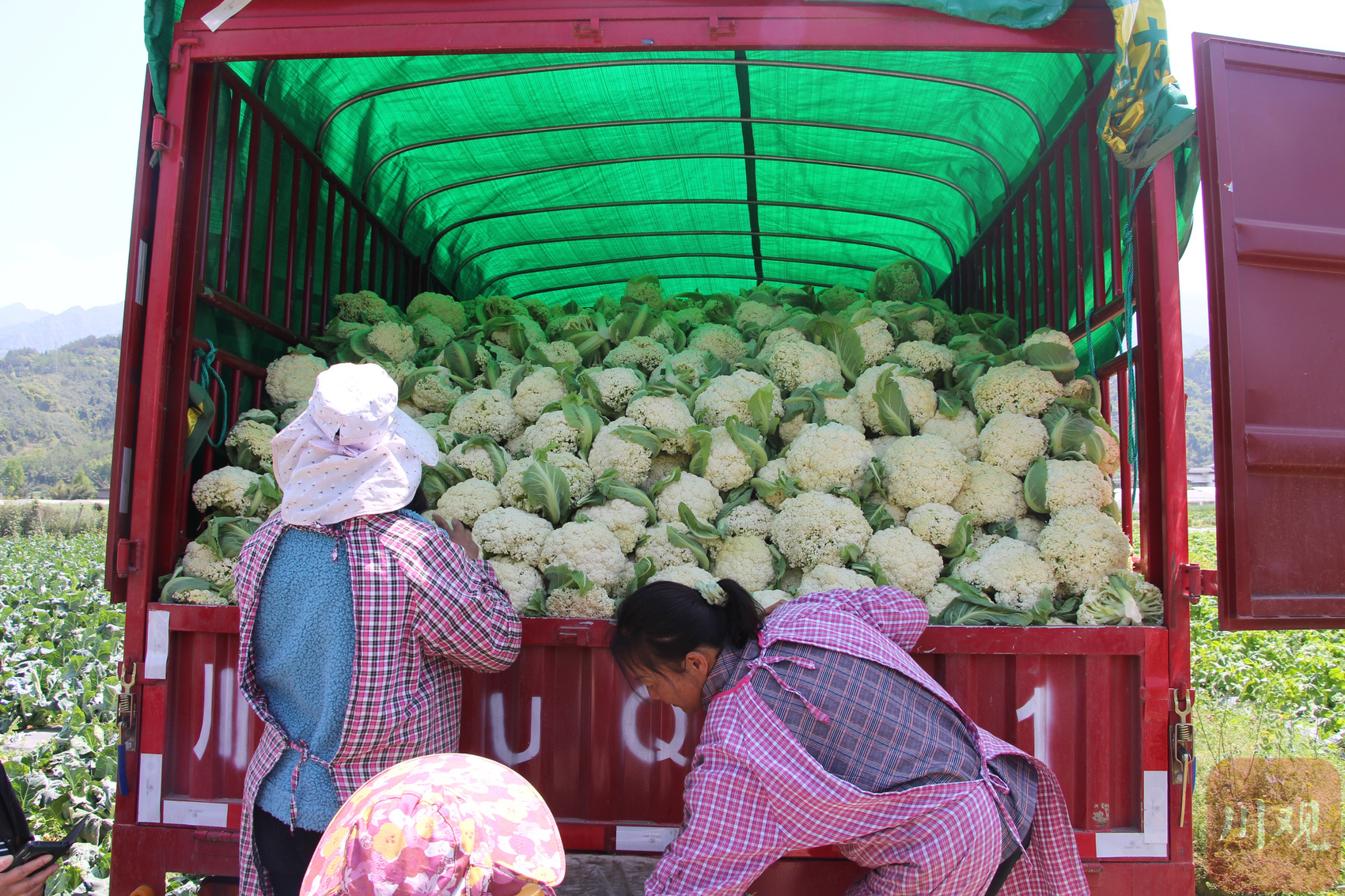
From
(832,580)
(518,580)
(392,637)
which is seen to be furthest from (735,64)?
(392,637)

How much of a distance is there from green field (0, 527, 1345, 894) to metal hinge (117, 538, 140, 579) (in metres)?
2.21

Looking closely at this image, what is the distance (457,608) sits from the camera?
6.73 feet

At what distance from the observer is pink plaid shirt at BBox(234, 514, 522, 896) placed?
198cm

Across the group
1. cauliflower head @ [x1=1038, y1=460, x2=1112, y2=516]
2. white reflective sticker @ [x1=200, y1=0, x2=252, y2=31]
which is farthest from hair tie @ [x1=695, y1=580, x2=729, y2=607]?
white reflective sticker @ [x1=200, y1=0, x2=252, y2=31]

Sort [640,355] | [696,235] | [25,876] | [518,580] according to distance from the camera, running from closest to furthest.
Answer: [25,876] < [518,580] < [640,355] < [696,235]

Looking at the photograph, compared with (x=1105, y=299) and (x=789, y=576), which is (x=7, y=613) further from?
(x=1105, y=299)

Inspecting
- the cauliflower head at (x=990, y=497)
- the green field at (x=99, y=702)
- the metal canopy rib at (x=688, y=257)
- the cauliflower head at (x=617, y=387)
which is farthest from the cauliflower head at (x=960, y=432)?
the metal canopy rib at (x=688, y=257)

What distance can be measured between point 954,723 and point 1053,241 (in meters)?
2.87

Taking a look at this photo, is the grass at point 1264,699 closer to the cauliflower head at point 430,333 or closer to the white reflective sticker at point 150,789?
the cauliflower head at point 430,333

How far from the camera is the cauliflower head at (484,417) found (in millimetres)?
3479

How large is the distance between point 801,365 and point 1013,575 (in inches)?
50.9

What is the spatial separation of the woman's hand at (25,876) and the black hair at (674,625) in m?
1.44

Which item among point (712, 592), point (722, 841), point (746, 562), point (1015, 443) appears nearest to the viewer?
point (722, 841)

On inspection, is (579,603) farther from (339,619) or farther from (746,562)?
(339,619)
